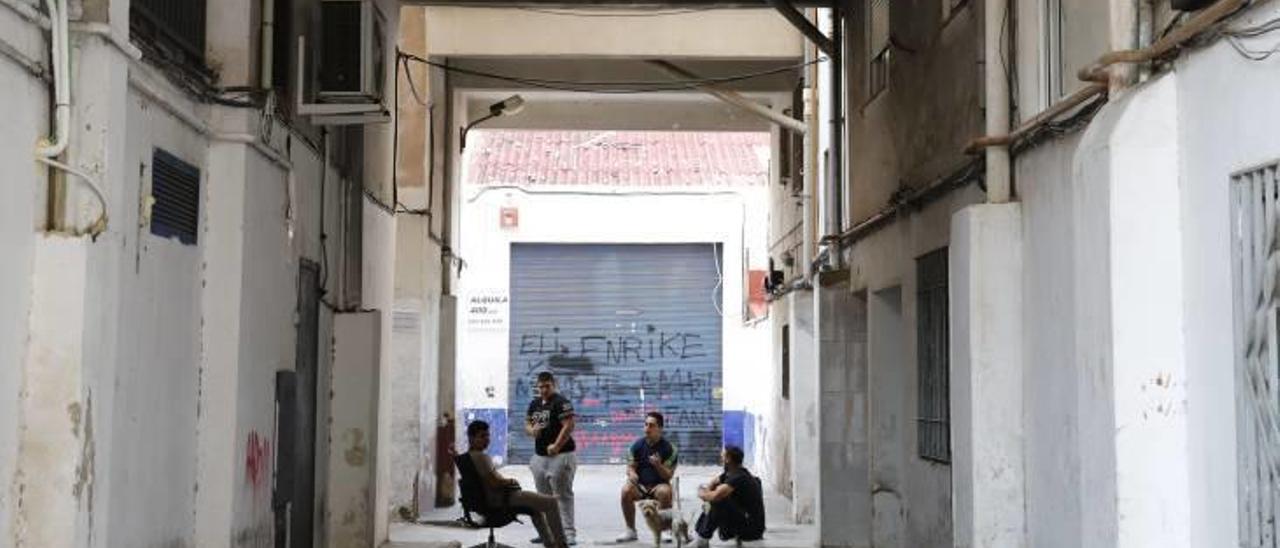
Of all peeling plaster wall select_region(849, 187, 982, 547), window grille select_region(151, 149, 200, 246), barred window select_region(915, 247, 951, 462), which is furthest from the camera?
peeling plaster wall select_region(849, 187, 982, 547)

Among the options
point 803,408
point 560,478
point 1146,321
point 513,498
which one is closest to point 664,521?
point 560,478

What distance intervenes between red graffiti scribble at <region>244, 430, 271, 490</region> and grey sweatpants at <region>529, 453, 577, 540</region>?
544 centimetres

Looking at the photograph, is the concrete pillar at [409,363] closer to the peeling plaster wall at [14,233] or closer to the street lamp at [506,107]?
the street lamp at [506,107]

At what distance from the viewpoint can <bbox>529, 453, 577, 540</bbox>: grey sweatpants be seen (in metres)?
13.7

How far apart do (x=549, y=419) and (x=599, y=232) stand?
1326cm

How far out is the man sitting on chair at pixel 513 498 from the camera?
11.8 meters

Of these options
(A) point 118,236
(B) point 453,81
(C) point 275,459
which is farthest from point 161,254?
(B) point 453,81

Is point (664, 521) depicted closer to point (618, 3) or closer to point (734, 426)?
point (618, 3)

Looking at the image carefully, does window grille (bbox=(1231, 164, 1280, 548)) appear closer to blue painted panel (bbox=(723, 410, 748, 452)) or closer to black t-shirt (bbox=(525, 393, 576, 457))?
black t-shirt (bbox=(525, 393, 576, 457))

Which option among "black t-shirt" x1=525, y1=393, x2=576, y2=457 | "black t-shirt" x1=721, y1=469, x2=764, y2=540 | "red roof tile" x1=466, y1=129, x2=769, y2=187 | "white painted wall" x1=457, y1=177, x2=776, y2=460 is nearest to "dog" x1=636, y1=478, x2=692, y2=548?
"black t-shirt" x1=721, y1=469, x2=764, y2=540

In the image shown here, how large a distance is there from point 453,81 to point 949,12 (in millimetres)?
9454

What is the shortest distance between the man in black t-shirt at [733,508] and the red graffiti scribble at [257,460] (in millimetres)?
5547

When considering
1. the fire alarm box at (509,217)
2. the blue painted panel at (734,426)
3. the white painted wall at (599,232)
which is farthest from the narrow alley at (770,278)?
the fire alarm box at (509,217)

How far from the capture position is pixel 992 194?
7.77 meters
